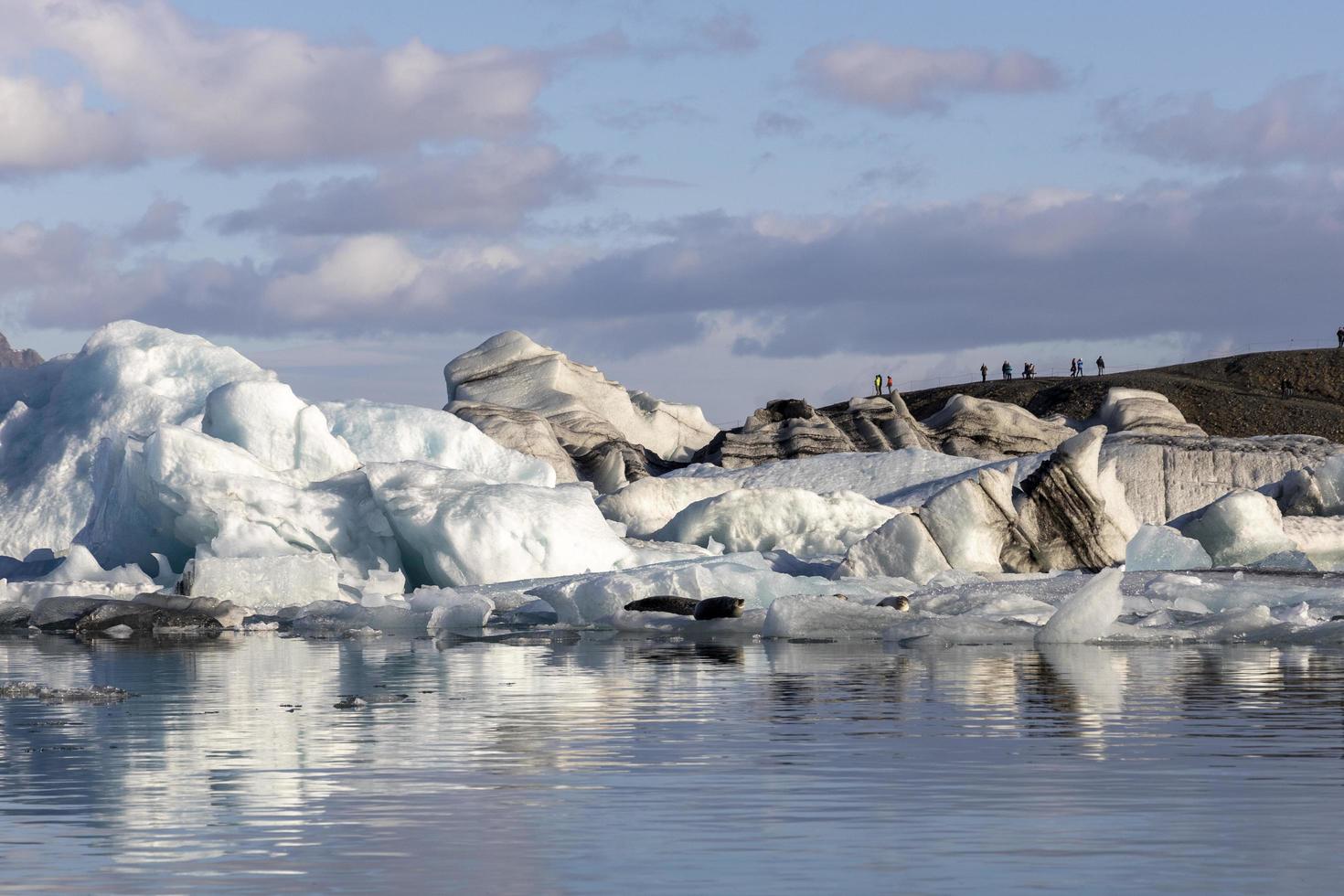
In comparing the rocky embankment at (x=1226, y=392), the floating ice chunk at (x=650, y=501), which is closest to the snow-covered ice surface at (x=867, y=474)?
the floating ice chunk at (x=650, y=501)

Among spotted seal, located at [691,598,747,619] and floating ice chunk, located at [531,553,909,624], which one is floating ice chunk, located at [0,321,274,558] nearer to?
floating ice chunk, located at [531,553,909,624]

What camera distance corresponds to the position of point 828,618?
1984 centimetres

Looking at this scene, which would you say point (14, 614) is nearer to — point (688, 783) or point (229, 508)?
point (229, 508)

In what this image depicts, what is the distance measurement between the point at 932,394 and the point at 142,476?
219 ft

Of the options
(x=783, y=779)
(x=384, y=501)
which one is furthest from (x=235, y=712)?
(x=384, y=501)

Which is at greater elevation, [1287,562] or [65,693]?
[1287,562]

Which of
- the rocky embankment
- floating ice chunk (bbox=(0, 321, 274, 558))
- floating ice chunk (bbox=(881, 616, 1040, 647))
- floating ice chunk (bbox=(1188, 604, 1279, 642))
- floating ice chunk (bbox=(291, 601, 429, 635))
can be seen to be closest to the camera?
floating ice chunk (bbox=(881, 616, 1040, 647))

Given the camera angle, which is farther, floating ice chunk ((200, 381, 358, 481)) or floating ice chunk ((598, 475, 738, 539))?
floating ice chunk ((598, 475, 738, 539))

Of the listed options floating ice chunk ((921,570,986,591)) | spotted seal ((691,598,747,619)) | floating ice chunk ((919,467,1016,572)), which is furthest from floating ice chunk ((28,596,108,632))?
floating ice chunk ((919,467,1016,572))

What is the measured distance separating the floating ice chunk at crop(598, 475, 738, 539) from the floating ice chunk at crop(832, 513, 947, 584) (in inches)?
355

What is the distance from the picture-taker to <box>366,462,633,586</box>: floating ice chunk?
26.6 meters

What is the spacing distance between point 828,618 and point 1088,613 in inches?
126

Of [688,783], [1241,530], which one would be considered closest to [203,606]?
[688,783]

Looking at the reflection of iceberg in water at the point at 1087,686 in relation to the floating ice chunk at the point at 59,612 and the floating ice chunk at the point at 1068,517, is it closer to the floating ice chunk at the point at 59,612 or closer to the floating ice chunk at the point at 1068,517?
the floating ice chunk at the point at 1068,517
